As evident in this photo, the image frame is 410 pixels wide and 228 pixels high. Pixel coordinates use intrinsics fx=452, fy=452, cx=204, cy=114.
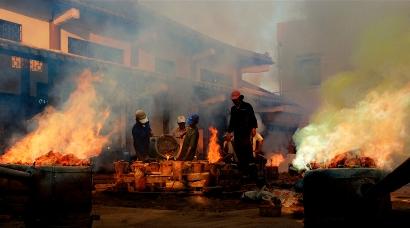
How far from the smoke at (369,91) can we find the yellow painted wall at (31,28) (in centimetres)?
784

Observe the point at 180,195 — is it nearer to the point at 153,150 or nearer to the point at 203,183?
the point at 203,183

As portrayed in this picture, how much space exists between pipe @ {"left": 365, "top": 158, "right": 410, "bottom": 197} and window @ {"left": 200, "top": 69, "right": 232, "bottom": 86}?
16.4 metres

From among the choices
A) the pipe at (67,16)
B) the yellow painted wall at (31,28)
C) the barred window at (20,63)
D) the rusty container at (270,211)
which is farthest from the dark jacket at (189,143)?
the pipe at (67,16)

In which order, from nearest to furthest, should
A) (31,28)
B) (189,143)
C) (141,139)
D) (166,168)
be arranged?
(166,168)
(189,143)
(141,139)
(31,28)

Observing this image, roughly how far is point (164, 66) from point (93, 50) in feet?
11.4

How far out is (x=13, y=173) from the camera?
3.37 metres

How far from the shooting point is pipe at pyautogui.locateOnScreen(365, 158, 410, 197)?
2.33 metres

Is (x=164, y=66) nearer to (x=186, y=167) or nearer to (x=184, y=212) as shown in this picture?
(x=186, y=167)

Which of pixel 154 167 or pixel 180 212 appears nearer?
pixel 180 212

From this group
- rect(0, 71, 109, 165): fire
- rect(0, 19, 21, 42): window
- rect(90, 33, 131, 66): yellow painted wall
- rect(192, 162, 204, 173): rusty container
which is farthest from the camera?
rect(90, 33, 131, 66): yellow painted wall

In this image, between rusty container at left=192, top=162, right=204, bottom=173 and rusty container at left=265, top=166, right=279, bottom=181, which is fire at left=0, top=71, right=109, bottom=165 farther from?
rusty container at left=265, top=166, right=279, bottom=181

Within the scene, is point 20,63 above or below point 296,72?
below

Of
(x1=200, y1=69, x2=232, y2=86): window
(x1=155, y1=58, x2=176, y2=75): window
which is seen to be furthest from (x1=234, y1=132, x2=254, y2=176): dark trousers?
(x1=200, y1=69, x2=232, y2=86): window

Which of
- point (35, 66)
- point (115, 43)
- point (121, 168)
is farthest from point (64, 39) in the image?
point (121, 168)
